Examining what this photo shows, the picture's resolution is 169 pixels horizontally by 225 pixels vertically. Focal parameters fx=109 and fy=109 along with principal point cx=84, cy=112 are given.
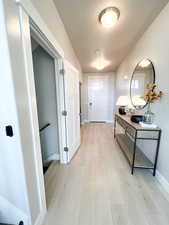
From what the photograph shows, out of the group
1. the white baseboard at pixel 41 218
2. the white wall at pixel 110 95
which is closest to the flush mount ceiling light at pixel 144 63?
the white baseboard at pixel 41 218

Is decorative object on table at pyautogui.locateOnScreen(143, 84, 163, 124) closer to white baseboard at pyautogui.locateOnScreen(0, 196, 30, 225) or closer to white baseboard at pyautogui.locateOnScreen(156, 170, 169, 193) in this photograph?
white baseboard at pyautogui.locateOnScreen(156, 170, 169, 193)

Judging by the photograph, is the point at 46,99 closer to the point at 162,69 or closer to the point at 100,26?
the point at 100,26

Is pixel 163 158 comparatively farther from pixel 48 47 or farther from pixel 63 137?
pixel 48 47

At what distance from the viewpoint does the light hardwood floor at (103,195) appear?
1.18 m

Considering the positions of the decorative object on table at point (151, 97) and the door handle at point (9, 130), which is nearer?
the door handle at point (9, 130)

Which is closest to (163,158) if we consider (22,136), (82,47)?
(22,136)

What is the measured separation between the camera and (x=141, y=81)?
2406 mm

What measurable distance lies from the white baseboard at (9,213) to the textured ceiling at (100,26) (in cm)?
A: 245

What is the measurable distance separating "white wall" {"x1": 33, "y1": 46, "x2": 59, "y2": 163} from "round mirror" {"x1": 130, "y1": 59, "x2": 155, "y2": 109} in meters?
1.80

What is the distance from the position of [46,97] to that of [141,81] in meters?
2.05

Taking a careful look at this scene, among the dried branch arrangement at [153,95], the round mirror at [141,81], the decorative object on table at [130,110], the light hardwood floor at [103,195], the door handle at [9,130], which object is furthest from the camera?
the decorative object on table at [130,110]

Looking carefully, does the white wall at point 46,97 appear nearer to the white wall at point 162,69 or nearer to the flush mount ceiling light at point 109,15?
the flush mount ceiling light at point 109,15

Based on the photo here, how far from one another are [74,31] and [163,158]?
2.76 m

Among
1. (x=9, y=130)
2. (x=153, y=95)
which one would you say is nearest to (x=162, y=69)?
(x=153, y=95)
